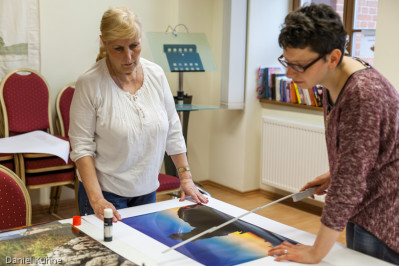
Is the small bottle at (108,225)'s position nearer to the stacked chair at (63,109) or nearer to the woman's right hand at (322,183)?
the woman's right hand at (322,183)

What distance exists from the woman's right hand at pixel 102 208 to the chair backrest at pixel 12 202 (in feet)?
1.12

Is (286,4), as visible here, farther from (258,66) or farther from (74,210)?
(74,210)

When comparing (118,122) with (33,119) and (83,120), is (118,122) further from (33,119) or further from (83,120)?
(33,119)

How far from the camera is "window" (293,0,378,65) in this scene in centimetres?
419

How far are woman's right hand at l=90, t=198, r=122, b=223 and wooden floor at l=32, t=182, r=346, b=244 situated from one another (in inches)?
89.9

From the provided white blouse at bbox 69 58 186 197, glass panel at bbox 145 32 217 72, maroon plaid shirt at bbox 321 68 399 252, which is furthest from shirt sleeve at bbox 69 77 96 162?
glass panel at bbox 145 32 217 72

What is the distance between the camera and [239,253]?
5.25 ft

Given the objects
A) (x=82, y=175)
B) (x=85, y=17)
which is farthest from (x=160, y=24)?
(x=82, y=175)

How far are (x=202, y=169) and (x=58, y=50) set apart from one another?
190cm

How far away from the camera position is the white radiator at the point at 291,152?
13.5 feet

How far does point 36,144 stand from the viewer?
11.7ft

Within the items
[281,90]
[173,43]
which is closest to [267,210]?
[281,90]

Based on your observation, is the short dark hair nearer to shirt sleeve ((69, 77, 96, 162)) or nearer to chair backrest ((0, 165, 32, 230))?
shirt sleeve ((69, 77, 96, 162))

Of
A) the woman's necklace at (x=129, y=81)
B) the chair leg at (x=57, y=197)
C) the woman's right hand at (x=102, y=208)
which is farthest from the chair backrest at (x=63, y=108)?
the woman's right hand at (x=102, y=208)
